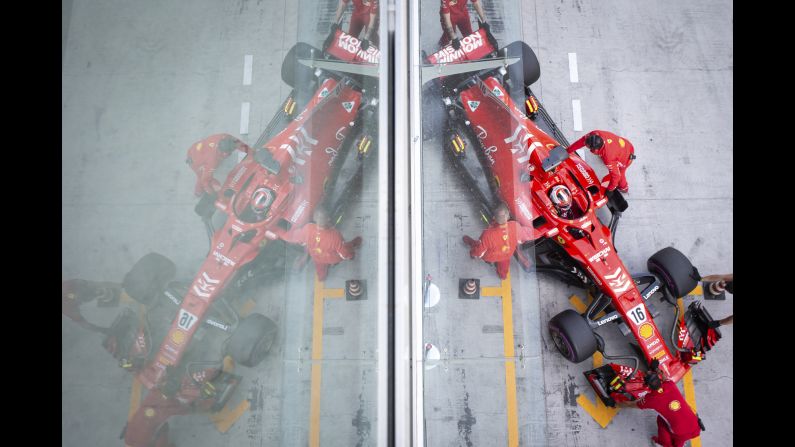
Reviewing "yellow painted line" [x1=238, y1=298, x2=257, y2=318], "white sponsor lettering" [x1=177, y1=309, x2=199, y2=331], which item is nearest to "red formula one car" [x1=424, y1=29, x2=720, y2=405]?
"yellow painted line" [x1=238, y1=298, x2=257, y2=318]

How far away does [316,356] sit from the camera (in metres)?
2.33

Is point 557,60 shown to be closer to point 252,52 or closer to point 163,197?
point 252,52

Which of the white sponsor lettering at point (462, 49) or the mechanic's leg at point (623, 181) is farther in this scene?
the mechanic's leg at point (623, 181)

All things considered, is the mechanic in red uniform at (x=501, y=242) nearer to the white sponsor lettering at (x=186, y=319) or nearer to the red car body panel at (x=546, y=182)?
the red car body panel at (x=546, y=182)

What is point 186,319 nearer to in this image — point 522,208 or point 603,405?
point 522,208

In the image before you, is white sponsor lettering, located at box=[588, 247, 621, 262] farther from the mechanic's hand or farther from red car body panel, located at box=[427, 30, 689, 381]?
the mechanic's hand

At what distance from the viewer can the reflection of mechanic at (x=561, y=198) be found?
12.1 ft

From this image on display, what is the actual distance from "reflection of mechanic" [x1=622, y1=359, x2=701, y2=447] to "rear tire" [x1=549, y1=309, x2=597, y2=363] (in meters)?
0.53

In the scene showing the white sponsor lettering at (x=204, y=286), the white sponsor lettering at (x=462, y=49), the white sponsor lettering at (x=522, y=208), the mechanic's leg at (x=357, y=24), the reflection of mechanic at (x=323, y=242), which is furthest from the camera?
the mechanic's leg at (x=357, y=24)

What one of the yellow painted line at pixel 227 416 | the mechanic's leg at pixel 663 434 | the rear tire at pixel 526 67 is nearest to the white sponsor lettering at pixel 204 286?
the yellow painted line at pixel 227 416

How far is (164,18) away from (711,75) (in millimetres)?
5416

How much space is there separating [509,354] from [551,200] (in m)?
1.58

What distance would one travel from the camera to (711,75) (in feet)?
16.1

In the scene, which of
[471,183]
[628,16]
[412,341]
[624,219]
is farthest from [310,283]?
[628,16]
